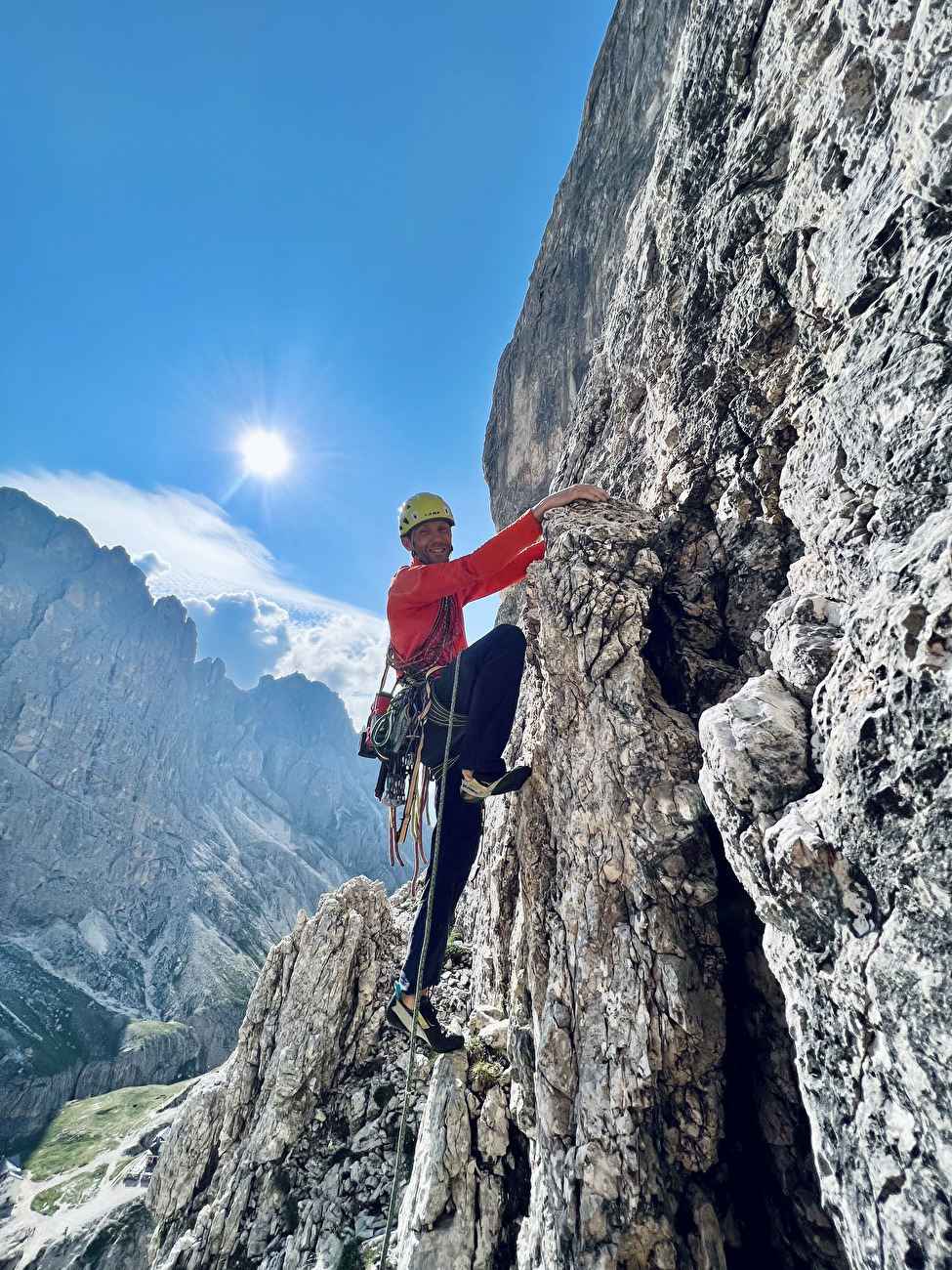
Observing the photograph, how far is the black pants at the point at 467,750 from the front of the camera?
20.4 feet

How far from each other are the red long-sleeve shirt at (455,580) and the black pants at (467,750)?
0.67m

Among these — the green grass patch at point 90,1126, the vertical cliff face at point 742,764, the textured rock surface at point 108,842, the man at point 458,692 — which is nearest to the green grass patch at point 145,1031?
the textured rock surface at point 108,842

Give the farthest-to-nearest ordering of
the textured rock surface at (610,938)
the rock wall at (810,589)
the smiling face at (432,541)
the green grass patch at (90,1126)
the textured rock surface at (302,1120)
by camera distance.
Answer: the green grass patch at (90,1126), the smiling face at (432,541), the textured rock surface at (302,1120), the textured rock surface at (610,938), the rock wall at (810,589)

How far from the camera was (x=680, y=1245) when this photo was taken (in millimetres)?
3629

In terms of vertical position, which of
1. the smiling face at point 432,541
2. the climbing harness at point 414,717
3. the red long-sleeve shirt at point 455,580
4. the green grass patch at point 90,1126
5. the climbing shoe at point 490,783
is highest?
the smiling face at point 432,541

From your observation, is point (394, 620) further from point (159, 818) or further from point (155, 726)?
point (155, 726)

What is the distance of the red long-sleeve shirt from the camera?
21.8 ft

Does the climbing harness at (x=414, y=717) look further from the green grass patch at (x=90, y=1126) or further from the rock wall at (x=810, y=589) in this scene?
the green grass patch at (x=90, y=1126)

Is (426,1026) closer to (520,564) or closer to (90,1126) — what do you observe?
(520,564)

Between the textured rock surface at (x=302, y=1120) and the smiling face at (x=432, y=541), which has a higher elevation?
the smiling face at (x=432, y=541)

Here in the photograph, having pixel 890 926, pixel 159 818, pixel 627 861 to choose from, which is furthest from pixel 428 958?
pixel 159 818

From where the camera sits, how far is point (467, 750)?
21.2 ft

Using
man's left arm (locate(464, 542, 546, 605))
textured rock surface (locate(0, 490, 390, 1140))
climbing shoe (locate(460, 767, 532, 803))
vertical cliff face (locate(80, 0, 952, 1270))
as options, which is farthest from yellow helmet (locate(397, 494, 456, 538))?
textured rock surface (locate(0, 490, 390, 1140))

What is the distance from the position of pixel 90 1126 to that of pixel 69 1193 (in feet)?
77.3
